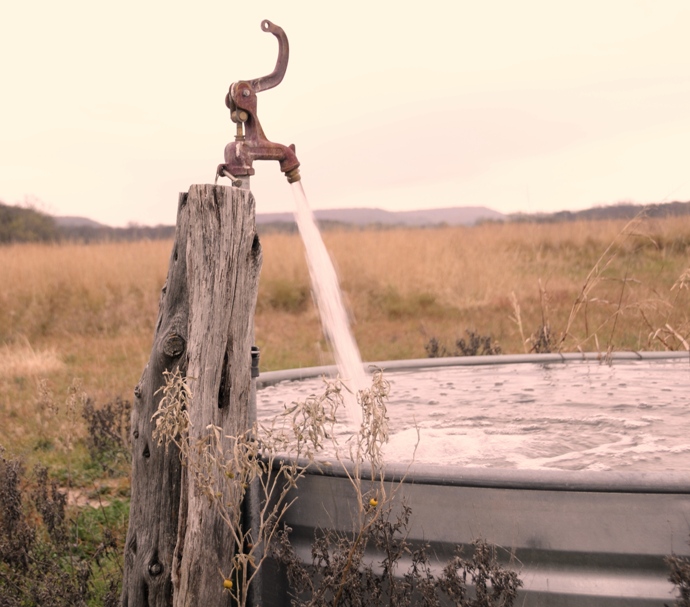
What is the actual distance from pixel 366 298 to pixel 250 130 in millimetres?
6945

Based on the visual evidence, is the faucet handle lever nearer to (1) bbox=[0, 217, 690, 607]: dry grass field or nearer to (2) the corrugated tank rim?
(2) the corrugated tank rim

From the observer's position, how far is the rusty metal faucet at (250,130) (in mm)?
2039

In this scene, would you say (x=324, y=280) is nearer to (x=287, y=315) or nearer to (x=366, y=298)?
(x=287, y=315)

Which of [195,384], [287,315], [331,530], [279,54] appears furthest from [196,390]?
[287,315]

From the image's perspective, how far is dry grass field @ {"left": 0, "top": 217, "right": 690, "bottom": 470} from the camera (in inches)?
252

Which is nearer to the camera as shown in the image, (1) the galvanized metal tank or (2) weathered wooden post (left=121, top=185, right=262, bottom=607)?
(1) the galvanized metal tank

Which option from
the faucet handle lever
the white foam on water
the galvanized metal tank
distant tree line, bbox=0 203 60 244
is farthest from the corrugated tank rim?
distant tree line, bbox=0 203 60 244

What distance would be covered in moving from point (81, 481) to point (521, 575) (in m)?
2.84

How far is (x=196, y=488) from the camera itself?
68.9 inches

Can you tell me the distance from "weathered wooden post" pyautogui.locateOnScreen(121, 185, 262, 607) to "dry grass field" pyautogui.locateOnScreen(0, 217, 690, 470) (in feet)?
10.6

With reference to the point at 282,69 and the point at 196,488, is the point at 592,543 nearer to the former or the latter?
the point at 196,488

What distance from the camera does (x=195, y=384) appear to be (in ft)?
5.82

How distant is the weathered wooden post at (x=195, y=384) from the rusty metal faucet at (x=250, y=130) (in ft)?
0.75

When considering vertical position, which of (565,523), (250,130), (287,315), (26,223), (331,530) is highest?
(26,223)
